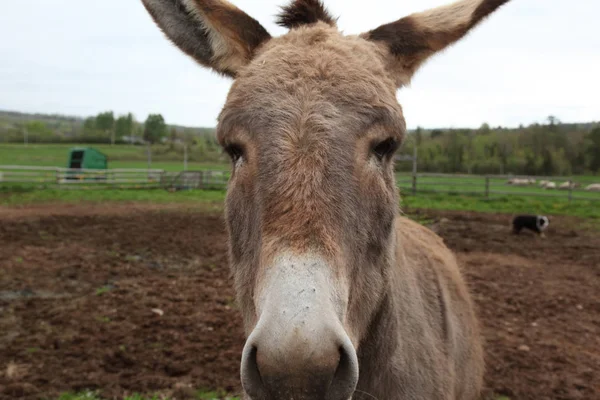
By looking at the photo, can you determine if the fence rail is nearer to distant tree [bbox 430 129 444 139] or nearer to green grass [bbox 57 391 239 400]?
distant tree [bbox 430 129 444 139]

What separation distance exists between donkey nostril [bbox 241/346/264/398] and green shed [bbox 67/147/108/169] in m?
42.4

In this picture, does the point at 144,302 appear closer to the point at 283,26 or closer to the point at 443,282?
the point at 443,282

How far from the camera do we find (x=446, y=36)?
276 cm

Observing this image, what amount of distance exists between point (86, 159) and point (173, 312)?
1449 inches

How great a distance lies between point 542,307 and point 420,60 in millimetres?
7768

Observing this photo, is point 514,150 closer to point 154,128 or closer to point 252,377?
point 252,377

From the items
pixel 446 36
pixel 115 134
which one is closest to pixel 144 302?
pixel 446 36

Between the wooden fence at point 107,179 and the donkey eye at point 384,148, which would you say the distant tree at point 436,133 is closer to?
the wooden fence at point 107,179

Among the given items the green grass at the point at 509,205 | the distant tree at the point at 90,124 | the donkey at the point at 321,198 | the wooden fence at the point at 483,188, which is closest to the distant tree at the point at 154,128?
the distant tree at the point at 90,124

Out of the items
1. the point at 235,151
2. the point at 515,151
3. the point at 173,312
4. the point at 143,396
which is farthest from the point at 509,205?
the point at 235,151

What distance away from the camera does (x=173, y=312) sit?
7938 mm

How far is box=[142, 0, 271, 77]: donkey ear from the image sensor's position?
8.91ft

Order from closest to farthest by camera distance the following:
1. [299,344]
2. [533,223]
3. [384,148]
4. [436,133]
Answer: [299,344] → [384,148] → [533,223] → [436,133]

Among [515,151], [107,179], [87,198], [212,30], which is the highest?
[515,151]
